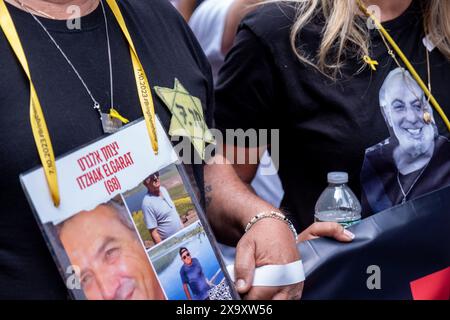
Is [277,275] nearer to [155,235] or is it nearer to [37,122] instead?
[155,235]

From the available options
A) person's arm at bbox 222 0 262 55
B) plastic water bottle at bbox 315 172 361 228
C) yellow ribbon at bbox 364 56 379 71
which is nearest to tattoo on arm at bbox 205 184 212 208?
plastic water bottle at bbox 315 172 361 228

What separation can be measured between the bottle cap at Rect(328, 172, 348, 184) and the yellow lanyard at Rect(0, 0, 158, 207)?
0.55 m

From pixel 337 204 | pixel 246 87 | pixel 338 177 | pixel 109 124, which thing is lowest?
pixel 337 204

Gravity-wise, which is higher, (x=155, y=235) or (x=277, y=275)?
(x=155, y=235)

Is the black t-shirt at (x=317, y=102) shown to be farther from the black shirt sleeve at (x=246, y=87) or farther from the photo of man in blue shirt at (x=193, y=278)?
the photo of man in blue shirt at (x=193, y=278)

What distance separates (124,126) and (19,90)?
195mm

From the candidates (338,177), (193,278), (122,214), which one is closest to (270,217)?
(338,177)

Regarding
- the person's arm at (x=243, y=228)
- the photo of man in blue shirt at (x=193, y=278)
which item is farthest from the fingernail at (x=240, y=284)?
the photo of man in blue shirt at (x=193, y=278)

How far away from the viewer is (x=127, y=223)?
1263 millimetres

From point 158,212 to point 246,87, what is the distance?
0.73 metres

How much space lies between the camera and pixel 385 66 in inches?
74.9

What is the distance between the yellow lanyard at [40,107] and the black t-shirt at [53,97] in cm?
1

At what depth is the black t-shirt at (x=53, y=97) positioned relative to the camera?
1.27 metres
